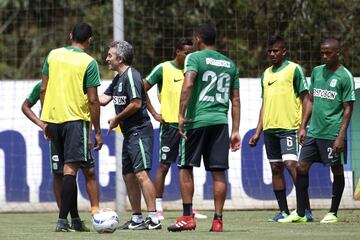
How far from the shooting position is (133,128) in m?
13.4

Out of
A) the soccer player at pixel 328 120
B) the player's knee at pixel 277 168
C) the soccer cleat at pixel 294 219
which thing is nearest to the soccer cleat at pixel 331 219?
the soccer player at pixel 328 120

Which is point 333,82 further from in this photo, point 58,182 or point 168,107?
point 58,182

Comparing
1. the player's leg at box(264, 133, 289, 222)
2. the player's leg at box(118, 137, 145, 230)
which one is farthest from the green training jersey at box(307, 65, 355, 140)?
the player's leg at box(118, 137, 145, 230)

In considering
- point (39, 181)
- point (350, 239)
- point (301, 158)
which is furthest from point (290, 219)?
point (39, 181)

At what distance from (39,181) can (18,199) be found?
A: 0.43m

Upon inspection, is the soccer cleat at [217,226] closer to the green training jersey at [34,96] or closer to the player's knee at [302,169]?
the player's knee at [302,169]

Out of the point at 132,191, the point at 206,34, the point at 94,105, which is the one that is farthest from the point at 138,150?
the point at 206,34

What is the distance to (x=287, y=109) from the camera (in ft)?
51.2

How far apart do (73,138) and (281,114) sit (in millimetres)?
3653

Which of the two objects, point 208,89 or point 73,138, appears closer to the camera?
point 208,89

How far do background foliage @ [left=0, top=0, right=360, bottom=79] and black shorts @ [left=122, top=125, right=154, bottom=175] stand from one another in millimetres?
7005

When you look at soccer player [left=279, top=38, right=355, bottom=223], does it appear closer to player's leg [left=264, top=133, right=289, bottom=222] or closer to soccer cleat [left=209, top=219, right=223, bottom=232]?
player's leg [left=264, top=133, right=289, bottom=222]

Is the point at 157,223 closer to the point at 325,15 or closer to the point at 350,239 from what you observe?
the point at 350,239

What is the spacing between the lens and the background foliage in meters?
20.7
